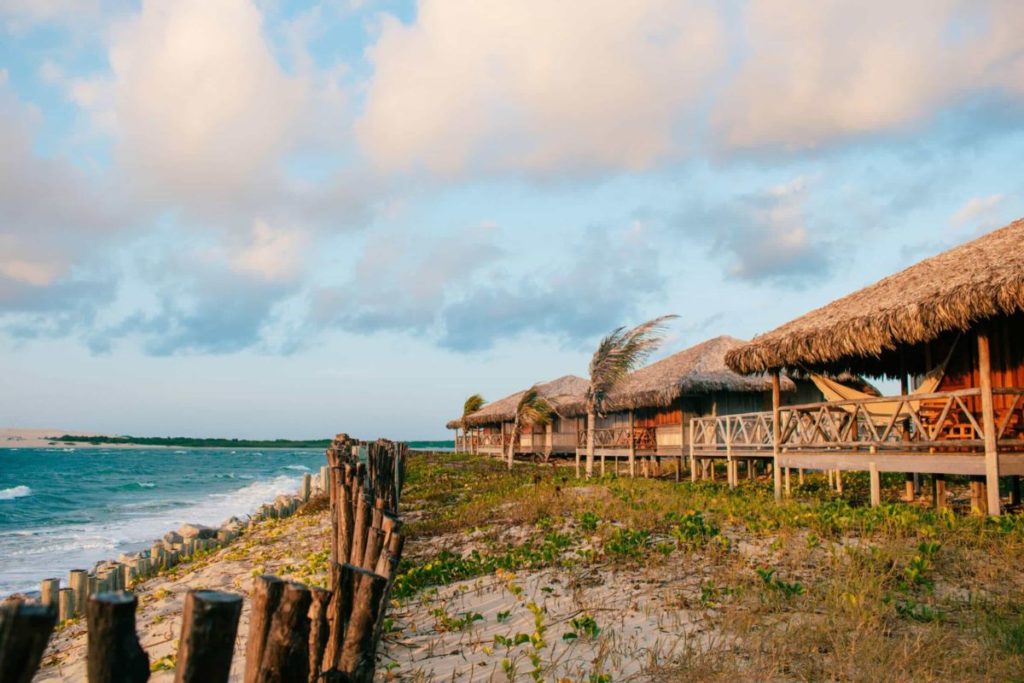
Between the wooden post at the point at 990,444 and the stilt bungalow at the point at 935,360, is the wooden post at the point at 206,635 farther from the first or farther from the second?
the wooden post at the point at 990,444

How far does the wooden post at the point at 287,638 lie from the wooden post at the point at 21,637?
68cm

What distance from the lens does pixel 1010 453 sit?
967cm

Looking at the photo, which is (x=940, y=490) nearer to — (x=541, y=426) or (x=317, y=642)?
(x=317, y=642)

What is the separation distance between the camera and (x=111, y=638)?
1853 millimetres

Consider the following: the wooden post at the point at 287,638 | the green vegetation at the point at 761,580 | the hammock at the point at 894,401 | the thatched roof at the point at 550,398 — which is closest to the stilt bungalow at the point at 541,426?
the thatched roof at the point at 550,398

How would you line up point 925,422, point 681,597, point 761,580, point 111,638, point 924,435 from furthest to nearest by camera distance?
point 925,422 < point 924,435 < point 761,580 < point 681,597 < point 111,638

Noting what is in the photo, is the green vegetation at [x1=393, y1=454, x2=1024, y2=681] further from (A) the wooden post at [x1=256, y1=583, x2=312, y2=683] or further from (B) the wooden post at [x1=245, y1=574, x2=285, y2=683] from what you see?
(B) the wooden post at [x1=245, y1=574, x2=285, y2=683]

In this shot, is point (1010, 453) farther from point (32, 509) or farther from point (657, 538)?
point (32, 509)

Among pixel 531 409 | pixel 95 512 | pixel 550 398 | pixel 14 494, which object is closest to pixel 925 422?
pixel 531 409

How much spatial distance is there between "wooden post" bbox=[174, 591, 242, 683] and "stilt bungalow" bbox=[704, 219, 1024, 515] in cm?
958

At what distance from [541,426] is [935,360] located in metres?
24.2

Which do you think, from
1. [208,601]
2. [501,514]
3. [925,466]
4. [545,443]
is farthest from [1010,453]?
[545,443]

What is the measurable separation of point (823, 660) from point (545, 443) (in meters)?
30.7

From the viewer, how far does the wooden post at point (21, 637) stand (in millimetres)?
1680
